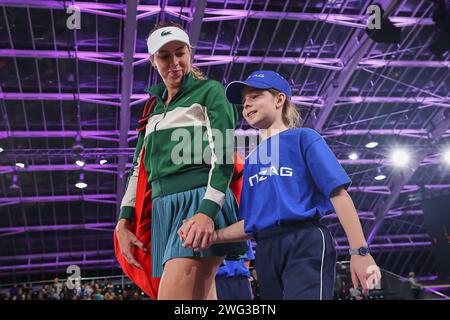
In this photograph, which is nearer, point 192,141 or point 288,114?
point 192,141

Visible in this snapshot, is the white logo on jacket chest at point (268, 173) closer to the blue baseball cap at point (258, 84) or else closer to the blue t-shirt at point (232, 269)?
the blue baseball cap at point (258, 84)

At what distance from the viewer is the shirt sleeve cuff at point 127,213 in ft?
9.12

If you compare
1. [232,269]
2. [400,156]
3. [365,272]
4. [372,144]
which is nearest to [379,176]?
[372,144]

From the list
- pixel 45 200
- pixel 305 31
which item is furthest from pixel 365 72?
pixel 45 200

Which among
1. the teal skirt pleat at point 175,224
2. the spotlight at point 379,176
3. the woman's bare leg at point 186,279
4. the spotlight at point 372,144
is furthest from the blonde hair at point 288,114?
the spotlight at point 379,176

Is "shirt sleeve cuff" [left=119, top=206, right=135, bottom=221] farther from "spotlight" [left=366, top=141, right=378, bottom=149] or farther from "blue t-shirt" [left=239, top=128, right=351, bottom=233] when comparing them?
"spotlight" [left=366, top=141, right=378, bottom=149]

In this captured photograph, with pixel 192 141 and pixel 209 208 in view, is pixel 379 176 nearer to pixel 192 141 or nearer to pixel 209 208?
pixel 192 141

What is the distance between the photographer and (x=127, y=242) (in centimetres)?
266

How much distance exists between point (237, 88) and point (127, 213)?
2.64ft

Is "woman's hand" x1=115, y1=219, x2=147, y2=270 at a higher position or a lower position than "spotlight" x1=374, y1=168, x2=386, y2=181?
lower

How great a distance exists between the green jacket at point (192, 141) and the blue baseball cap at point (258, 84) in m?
0.06

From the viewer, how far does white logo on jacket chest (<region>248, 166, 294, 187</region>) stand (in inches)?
96.7

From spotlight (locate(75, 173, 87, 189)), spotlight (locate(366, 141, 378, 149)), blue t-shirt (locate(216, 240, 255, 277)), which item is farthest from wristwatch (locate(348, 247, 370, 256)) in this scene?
spotlight (locate(366, 141, 378, 149))
